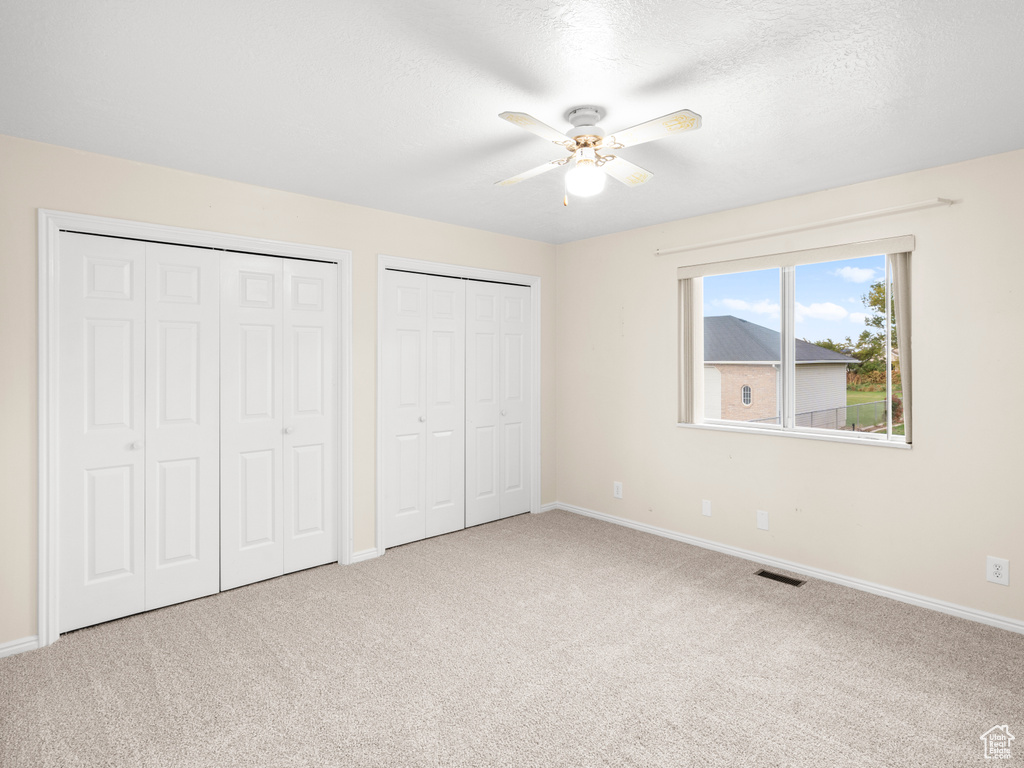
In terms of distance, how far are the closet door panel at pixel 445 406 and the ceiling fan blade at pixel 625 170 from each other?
208 centimetres

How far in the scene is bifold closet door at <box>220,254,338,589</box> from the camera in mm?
3402

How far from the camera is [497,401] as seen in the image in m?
4.84

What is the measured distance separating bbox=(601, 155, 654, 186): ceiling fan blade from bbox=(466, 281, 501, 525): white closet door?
2.18m

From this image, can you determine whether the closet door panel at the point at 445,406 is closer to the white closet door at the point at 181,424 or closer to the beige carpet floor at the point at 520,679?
the beige carpet floor at the point at 520,679

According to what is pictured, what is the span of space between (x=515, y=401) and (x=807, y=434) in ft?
7.58

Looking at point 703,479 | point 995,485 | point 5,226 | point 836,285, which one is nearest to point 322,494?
point 5,226

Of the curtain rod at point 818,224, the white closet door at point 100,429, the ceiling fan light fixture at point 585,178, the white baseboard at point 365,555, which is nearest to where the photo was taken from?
the ceiling fan light fixture at point 585,178

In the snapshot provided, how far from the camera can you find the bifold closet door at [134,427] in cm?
287

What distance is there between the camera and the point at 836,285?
3.58 metres

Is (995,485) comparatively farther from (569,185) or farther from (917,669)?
(569,185)

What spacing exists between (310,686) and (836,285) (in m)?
3.69

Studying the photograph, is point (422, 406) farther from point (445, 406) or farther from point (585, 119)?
point (585, 119)

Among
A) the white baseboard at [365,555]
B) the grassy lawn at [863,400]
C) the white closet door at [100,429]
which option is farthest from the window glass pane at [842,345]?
the white closet door at [100,429]

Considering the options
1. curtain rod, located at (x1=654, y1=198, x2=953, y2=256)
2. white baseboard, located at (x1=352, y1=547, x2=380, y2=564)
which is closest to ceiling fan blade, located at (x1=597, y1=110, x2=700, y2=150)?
curtain rod, located at (x1=654, y1=198, x2=953, y2=256)
